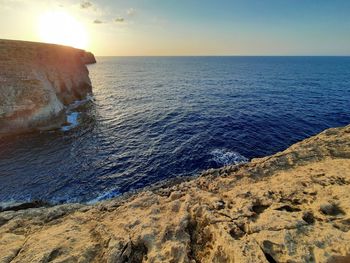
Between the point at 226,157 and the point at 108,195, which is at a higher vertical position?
the point at 226,157

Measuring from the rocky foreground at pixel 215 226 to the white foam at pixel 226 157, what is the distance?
31.1 feet

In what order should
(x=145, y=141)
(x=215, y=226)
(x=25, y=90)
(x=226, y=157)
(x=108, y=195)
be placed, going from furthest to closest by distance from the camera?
1. (x=25, y=90)
2. (x=145, y=141)
3. (x=226, y=157)
4. (x=108, y=195)
5. (x=215, y=226)

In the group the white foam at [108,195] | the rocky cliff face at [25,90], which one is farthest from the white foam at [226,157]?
the rocky cliff face at [25,90]

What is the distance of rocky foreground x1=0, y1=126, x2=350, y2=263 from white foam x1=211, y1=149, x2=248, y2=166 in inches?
373

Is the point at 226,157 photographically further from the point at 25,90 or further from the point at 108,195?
the point at 25,90

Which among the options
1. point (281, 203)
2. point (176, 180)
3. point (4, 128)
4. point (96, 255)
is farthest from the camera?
point (4, 128)

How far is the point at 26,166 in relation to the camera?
834 inches

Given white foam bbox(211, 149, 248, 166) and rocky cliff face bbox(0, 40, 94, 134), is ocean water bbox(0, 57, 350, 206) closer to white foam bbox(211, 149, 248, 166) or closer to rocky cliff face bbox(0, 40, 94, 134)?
white foam bbox(211, 149, 248, 166)

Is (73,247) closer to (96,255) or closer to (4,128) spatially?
(96,255)

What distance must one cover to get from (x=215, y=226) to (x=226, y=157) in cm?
1537

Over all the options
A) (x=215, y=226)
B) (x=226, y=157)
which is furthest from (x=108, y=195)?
(x=226, y=157)

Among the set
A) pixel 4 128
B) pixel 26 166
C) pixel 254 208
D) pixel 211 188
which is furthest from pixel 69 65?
pixel 254 208

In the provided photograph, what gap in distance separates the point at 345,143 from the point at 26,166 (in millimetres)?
28181

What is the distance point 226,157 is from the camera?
22234 millimetres
